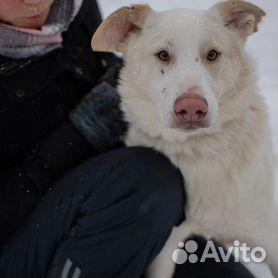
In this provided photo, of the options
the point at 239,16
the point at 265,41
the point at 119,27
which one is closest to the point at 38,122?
the point at 119,27

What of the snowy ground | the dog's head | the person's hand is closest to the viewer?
the dog's head

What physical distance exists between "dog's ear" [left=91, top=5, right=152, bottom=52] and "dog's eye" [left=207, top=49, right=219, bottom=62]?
0.37 m

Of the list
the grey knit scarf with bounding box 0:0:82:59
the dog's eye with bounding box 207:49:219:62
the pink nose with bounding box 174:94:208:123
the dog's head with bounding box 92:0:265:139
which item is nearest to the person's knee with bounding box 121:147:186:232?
the dog's head with bounding box 92:0:265:139

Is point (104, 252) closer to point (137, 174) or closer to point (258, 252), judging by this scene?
point (137, 174)

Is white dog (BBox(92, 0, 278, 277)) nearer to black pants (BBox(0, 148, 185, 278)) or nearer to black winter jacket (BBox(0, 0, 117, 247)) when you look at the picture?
black pants (BBox(0, 148, 185, 278))

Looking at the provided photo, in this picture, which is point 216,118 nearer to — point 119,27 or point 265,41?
point 119,27

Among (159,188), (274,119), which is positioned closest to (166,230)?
(159,188)

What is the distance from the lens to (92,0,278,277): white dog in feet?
7.07

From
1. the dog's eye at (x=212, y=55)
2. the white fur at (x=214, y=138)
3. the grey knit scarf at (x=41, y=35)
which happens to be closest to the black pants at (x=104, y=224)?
the white fur at (x=214, y=138)

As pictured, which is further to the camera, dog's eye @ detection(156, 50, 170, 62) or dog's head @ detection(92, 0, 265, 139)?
dog's eye @ detection(156, 50, 170, 62)

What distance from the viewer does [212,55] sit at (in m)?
2.14

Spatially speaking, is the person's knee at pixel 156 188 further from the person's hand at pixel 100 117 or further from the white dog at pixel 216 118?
the person's hand at pixel 100 117

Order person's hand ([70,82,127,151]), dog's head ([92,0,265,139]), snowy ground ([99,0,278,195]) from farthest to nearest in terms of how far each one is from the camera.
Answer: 1. snowy ground ([99,0,278,195])
2. person's hand ([70,82,127,151])
3. dog's head ([92,0,265,139])

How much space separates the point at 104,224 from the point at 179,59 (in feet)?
2.28
